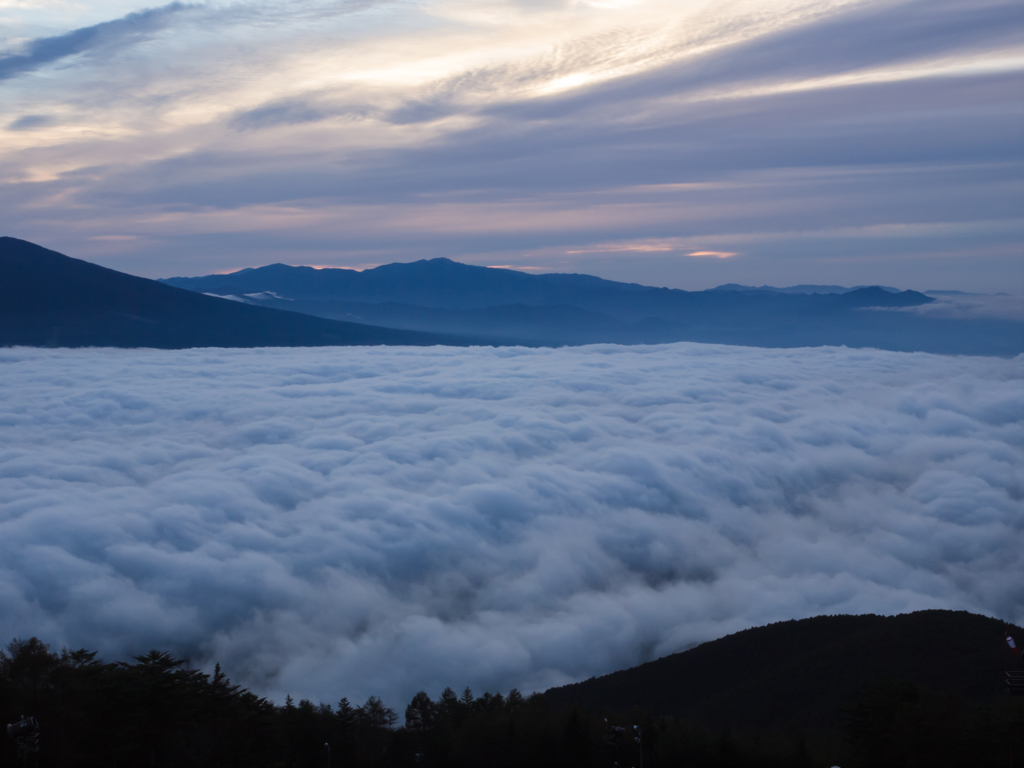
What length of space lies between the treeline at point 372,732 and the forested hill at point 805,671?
97.8ft

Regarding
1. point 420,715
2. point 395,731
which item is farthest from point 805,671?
point 395,731

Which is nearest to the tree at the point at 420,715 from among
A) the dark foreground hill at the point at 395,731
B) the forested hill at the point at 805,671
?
the dark foreground hill at the point at 395,731

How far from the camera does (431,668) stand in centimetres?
12850

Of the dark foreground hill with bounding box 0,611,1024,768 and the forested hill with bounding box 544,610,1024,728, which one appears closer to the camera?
the dark foreground hill with bounding box 0,611,1024,768

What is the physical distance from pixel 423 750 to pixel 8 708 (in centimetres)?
2534

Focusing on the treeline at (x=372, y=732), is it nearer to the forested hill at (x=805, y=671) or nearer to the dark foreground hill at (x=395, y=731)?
the dark foreground hill at (x=395, y=731)

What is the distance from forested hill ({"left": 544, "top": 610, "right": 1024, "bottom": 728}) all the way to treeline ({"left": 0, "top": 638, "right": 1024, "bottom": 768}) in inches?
1174

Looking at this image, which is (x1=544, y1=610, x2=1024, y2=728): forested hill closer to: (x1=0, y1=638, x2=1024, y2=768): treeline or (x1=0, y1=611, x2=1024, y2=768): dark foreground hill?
(x1=0, y1=611, x2=1024, y2=768): dark foreground hill

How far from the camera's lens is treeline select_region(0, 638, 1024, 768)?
4241cm

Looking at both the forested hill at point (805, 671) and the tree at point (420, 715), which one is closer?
the tree at point (420, 715)

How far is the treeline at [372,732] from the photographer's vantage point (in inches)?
1670

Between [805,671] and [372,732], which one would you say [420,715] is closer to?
[372,732]

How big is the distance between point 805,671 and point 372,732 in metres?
67.5

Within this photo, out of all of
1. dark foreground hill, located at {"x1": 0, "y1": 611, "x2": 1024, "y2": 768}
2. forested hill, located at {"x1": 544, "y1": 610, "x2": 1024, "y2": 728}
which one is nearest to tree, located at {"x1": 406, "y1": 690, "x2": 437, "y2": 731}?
dark foreground hill, located at {"x1": 0, "y1": 611, "x2": 1024, "y2": 768}
